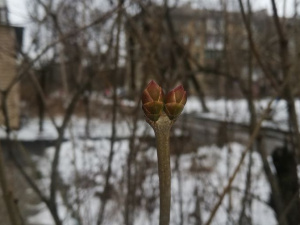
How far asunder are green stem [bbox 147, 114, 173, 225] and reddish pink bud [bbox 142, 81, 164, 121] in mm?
16

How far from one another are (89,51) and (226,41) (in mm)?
1454

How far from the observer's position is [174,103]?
1.63ft

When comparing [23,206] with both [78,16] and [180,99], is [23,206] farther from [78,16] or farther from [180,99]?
[180,99]

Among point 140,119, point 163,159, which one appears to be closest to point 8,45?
point 140,119

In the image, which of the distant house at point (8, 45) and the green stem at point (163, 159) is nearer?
the green stem at point (163, 159)

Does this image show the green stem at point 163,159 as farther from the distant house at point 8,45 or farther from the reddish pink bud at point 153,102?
the distant house at point 8,45

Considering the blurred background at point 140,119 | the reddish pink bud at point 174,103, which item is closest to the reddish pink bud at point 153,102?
the reddish pink bud at point 174,103

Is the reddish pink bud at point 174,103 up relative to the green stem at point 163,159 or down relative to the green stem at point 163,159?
up

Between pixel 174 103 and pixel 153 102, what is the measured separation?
3 centimetres

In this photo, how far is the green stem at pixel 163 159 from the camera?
510mm

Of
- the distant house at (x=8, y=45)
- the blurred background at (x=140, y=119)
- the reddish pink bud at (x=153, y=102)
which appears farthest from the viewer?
the distant house at (x=8, y=45)

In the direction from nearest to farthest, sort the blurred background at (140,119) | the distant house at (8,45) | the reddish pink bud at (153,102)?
the reddish pink bud at (153,102)
the blurred background at (140,119)
the distant house at (8,45)

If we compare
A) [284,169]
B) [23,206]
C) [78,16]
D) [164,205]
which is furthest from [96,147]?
[164,205]

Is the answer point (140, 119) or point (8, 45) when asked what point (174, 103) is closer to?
point (140, 119)
